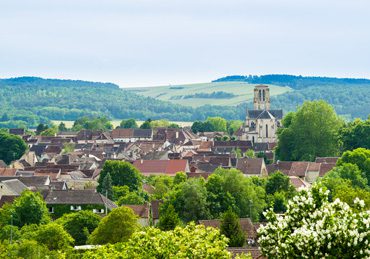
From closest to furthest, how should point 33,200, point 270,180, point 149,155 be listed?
point 33,200 < point 270,180 < point 149,155

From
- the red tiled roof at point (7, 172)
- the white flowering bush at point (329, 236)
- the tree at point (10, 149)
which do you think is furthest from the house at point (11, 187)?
the white flowering bush at point (329, 236)

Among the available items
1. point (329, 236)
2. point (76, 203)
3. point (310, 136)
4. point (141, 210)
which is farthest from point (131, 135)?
point (329, 236)

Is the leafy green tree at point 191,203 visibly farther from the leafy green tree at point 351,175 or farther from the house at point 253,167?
the house at point 253,167

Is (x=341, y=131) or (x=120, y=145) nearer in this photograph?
(x=341, y=131)

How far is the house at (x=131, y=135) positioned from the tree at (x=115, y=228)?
133 m

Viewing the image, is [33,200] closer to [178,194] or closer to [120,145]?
[178,194]

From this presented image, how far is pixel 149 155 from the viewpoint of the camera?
443ft

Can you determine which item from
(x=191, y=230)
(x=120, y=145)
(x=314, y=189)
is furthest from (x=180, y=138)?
(x=314, y=189)

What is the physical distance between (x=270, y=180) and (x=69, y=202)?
15974 millimetres

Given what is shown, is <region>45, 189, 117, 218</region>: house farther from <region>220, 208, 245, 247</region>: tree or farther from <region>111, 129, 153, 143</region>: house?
<region>111, 129, 153, 143</region>: house

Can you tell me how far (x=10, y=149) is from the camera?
13425 cm

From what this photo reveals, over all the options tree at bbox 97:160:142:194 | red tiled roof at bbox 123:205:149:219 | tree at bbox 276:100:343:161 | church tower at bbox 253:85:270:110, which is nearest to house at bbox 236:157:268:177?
tree at bbox 276:100:343:161

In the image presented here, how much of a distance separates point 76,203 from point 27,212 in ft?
19.3

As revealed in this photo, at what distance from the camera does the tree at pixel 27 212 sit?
64.9 m
